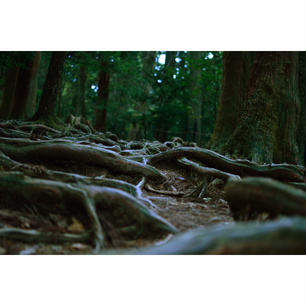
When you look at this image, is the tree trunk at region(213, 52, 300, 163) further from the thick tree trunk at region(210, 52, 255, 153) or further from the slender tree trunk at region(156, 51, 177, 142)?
the slender tree trunk at region(156, 51, 177, 142)

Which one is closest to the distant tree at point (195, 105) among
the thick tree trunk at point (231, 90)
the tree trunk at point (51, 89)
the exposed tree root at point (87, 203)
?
the thick tree trunk at point (231, 90)

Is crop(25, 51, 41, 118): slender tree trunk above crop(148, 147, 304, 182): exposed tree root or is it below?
above

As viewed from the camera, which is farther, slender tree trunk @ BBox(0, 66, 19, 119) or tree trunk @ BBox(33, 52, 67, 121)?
slender tree trunk @ BBox(0, 66, 19, 119)

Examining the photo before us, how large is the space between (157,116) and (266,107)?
4317 mm

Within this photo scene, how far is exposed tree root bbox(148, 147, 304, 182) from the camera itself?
301cm

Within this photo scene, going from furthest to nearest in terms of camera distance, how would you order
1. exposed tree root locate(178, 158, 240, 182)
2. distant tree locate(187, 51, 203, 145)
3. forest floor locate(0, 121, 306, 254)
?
distant tree locate(187, 51, 203, 145), exposed tree root locate(178, 158, 240, 182), forest floor locate(0, 121, 306, 254)

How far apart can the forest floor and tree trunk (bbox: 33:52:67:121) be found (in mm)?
1976

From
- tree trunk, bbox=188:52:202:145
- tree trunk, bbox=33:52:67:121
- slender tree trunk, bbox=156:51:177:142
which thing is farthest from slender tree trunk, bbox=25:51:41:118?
tree trunk, bbox=188:52:202:145

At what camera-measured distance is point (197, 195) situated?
2922mm

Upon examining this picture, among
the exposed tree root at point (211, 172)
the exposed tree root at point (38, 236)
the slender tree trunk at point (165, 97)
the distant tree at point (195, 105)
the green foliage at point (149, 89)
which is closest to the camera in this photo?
the exposed tree root at point (38, 236)

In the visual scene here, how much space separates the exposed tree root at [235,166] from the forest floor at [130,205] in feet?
0.04

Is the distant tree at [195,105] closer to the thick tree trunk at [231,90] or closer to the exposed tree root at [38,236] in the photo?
the thick tree trunk at [231,90]

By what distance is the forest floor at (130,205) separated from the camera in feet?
4.07

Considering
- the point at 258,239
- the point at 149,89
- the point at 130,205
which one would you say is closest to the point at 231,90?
the point at 149,89
